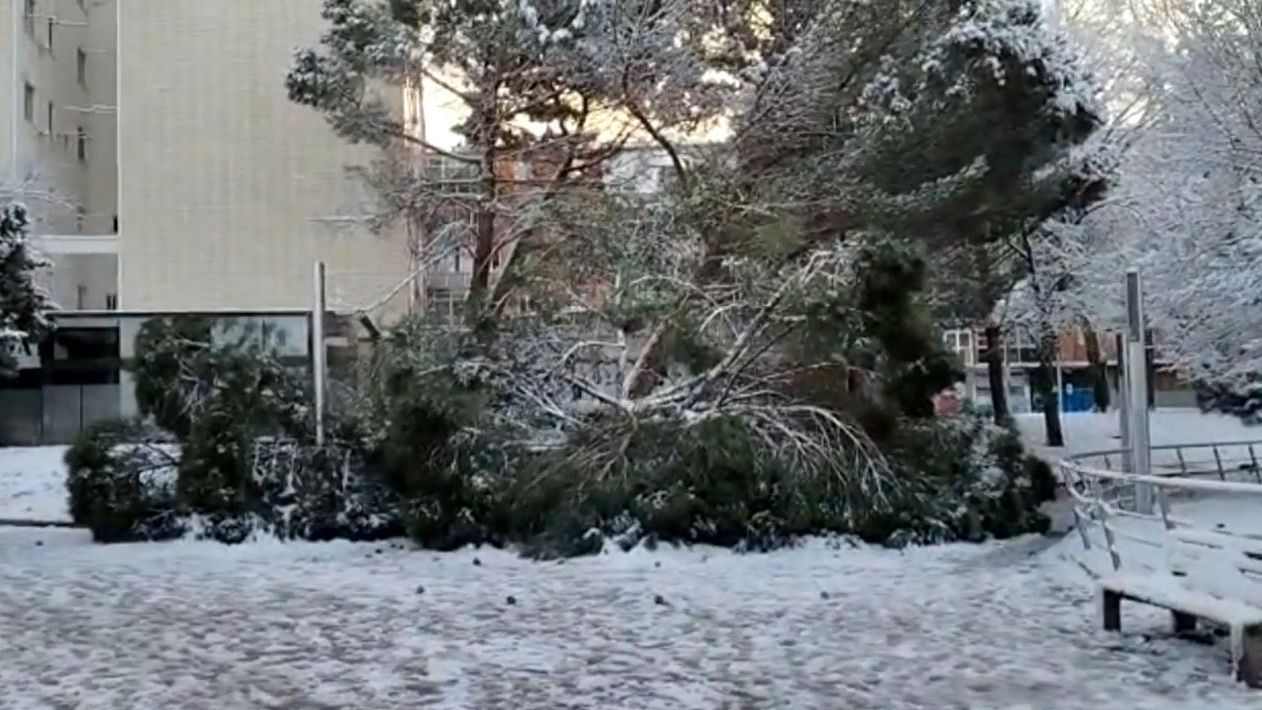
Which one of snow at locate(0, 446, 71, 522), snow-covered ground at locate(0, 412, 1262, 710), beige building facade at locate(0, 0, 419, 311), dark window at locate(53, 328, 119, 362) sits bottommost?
snow-covered ground at locate(0, 412, 1262, 710)

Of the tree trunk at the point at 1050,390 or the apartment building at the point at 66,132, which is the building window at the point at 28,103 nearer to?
the apartment building at the point at 66,132

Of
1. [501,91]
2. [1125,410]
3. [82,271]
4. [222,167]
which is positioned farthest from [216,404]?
[82,271]

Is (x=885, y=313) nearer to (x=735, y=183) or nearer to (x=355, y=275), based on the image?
(x=735, y=183)

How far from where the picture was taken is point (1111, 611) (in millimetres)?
7402

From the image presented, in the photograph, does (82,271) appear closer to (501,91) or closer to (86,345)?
(86,345)

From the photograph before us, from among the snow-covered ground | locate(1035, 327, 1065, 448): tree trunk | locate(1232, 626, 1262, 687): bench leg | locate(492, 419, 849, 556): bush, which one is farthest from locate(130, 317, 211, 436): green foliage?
locate(1035, 327, 1065, 448): tree trunk

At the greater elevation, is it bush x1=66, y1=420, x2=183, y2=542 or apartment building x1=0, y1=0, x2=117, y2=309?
apartment building x1=0, y1=0, x2=117, y2=309

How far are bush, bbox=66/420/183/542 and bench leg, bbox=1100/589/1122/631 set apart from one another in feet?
29.1

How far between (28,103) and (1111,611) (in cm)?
2967

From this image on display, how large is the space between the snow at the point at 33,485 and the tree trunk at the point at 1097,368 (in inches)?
685

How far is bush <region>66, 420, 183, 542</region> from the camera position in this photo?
13.0 meters

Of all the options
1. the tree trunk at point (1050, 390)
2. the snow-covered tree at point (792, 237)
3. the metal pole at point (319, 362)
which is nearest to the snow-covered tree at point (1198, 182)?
the snow-covered tree at point (792, 237)

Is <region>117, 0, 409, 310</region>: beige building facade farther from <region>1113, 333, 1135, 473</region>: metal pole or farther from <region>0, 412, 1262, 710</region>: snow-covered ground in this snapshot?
<region>0, 412, 1262, 710</region>: snow-covered ground

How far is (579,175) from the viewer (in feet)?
59.8
